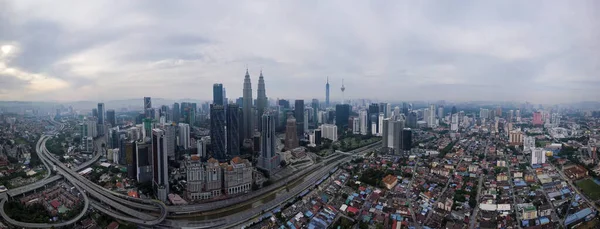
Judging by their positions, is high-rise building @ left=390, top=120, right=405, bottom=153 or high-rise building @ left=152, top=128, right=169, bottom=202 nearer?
high-rise building @ left=152, top=128, right=169, bottom=202

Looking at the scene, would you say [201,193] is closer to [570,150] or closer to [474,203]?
[474,203]

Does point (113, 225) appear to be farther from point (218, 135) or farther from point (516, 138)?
point (516, 138)

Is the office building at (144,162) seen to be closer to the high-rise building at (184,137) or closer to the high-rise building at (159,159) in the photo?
the high-rise building at (159,159)

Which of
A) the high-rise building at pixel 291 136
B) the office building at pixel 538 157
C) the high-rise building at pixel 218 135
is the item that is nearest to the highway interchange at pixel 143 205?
the high-rise building at pixel 218 135

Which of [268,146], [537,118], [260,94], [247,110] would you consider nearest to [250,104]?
[247,110]

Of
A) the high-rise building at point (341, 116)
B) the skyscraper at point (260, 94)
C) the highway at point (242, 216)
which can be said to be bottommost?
the highway at point (242, 216)

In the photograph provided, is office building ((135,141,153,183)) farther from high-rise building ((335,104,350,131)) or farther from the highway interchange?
high-rise building ((335,104,350,131))

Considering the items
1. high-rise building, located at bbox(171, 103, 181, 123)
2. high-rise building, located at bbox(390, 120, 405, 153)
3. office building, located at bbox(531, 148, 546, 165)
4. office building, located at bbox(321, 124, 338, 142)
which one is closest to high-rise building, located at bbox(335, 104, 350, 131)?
office building, located at bbox(321, 124, 338, 142)
